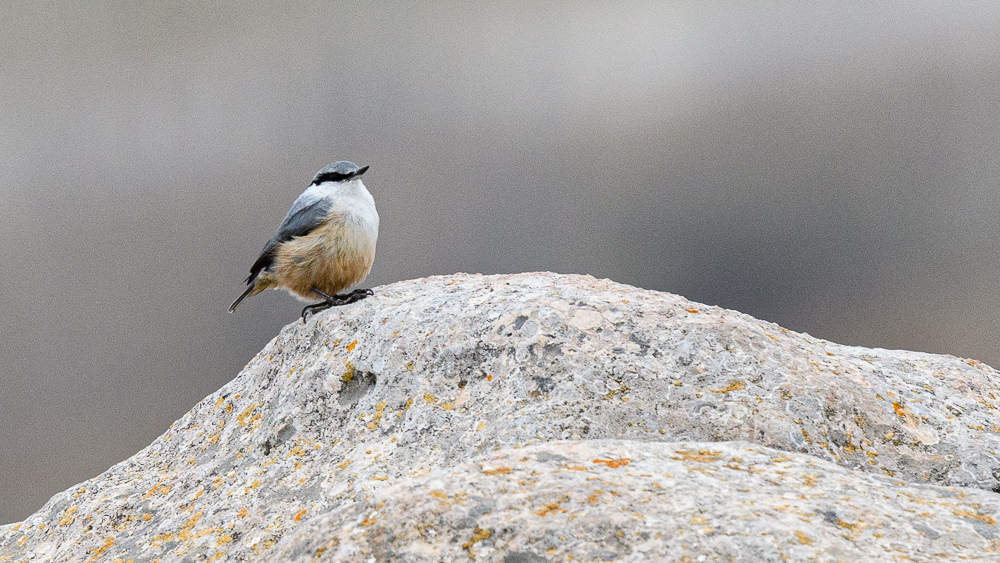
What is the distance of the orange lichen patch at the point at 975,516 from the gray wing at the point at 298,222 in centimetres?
451

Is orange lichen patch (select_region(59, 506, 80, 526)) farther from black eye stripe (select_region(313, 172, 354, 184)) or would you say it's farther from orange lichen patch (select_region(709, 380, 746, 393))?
orange lichen patch (select_region(709, 380, 746, 393))

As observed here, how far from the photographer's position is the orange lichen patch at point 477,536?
259 cm

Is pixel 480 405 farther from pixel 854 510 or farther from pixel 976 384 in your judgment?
pixel 976 384

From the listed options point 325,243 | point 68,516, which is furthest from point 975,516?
point 68,516

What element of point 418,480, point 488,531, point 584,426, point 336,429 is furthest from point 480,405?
point 488,531


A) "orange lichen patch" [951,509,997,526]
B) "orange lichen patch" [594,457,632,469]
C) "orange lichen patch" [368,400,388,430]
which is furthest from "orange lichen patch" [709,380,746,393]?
"orange lichen patch" [368,400,388,430]

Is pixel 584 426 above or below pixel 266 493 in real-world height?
above

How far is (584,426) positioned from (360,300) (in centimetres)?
207

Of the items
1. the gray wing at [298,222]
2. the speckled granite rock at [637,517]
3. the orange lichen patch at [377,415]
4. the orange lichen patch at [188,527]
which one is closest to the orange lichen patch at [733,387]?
the speckled granite rock at [637,517]

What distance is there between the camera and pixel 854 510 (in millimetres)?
2797

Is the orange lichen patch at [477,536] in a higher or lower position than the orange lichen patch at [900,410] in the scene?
higher

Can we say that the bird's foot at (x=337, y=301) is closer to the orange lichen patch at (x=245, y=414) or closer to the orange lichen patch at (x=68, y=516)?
the orange lichen patch at (x=245, y=414)

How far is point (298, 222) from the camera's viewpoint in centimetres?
611

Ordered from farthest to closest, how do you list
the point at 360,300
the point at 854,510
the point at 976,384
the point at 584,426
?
the point at 360,300, the point at 976,384, the point at 584,426, the point at 854,510
